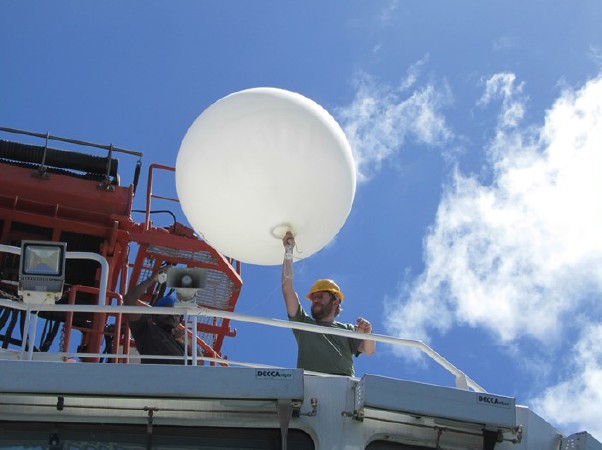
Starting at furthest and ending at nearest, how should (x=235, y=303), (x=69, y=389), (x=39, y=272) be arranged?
(x=235, y=303) → (x=39, y=272) → (x=69, y=389)

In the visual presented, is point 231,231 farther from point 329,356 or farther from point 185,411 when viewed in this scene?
point 185,411

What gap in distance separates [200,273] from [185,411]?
1134 mm

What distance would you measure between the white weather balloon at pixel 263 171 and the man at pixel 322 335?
0.26 meters

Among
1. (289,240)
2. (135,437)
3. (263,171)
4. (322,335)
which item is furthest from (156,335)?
(135,437)

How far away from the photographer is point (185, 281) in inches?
297

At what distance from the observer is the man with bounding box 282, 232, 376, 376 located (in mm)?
8117

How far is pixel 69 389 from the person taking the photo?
6422 mm

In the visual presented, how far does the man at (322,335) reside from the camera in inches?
320

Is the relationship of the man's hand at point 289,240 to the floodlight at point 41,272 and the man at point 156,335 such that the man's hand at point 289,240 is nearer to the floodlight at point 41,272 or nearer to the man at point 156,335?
the floodlight at point 41,272

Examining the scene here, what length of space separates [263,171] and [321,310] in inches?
61.7

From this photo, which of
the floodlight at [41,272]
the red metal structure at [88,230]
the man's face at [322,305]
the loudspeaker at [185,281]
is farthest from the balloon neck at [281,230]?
the red metal structure at [88,230]

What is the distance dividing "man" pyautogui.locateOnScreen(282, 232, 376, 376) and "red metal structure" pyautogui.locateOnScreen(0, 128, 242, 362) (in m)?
3.29

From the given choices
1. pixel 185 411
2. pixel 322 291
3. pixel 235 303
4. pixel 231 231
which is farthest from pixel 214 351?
pixel 185 411

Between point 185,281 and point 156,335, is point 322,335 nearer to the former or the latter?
point 185,281
